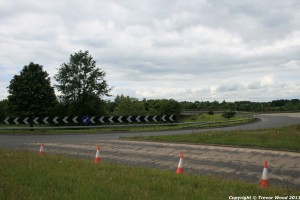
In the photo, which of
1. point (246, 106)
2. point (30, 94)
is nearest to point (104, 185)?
point (30, 94)

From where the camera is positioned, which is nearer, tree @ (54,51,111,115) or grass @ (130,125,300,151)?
grass @ (130,125,300,151)

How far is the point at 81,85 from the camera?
A: 60.8 metres

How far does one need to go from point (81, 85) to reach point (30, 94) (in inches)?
639

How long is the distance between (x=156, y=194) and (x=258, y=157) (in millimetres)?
9618

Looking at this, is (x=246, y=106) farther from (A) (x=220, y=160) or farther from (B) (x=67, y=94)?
(A) (x=220, y=160)

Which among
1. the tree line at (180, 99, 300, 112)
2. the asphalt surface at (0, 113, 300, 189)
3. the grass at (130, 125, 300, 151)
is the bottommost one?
the asphalt surface at (0, 113, 300, 189)

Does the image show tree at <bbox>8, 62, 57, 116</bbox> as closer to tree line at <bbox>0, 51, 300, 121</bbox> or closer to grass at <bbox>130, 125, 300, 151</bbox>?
tree line at <bbox>0, 51, 300, 121</bbox>

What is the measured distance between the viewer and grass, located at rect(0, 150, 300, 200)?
6.94 metres

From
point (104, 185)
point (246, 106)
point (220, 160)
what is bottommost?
point (220, 160)

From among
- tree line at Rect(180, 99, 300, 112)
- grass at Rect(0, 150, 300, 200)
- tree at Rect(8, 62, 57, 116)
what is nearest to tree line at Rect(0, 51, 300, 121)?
tree at Rect(8, 62, 57, 116)

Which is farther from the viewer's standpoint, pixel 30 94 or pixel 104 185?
pixel 30 94

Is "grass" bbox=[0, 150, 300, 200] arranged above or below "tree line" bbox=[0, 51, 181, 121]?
below

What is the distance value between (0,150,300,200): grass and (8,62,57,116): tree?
35634 millimetres

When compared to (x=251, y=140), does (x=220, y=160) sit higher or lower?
lower
